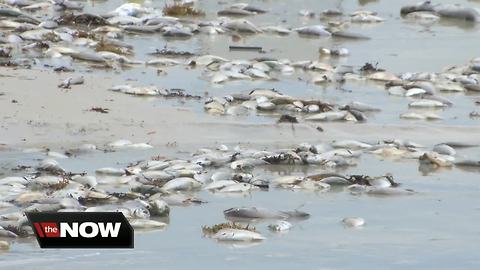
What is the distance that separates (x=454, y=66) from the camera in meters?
13.2

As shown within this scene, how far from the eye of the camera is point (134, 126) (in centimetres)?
974

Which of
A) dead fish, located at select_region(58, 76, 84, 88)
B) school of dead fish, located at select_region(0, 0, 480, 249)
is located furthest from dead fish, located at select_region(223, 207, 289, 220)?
dead fish, located at select_region(58, 76, 84, 88)

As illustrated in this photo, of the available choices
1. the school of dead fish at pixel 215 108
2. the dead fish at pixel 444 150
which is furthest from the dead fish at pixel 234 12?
the dead fish at pixel 444 150

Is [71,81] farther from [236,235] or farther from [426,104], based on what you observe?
[236,235]

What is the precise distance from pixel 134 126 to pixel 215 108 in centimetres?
95

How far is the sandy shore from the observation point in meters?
9.35

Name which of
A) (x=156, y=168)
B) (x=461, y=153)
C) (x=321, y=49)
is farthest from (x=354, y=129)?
(x=321, y=49)

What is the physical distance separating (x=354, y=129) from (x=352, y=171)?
1.38 metres

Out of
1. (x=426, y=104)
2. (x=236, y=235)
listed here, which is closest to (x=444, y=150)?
(x=426, y=104)

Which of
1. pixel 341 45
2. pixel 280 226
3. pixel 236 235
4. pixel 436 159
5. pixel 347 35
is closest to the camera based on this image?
pixel 236 235

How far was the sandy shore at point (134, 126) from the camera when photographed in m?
9.35

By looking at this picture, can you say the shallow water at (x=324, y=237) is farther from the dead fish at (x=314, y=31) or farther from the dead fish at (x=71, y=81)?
the dead fish at (x=314, y=31)

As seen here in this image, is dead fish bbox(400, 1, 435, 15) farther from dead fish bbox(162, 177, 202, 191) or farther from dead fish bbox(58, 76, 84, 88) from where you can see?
dead fish bbox(162, 177, 202, 191)

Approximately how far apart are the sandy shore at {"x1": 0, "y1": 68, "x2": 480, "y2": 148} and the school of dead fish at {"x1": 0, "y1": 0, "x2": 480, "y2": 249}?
0.26 meters
